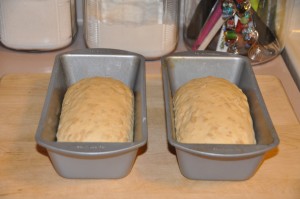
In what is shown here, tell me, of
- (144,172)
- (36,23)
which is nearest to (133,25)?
(36,23)

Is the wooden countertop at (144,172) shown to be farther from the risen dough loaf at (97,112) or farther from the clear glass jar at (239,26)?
the clear glass jar at (239,26)

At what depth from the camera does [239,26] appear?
1.16 meters

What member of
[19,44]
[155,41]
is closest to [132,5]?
[155,41]

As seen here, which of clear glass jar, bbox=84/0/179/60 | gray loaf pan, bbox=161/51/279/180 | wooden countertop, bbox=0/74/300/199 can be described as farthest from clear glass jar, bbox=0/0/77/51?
gray loaf pan, bbox=161/51/279/180

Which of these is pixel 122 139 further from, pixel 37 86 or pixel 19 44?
pixel 19 44

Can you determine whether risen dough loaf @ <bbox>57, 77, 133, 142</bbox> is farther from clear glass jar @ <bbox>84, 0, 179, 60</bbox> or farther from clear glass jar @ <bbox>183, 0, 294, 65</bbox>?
clear glass jar @ <bbox>183, 0, 294, 65</bbox>

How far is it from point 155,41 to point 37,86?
0.30 meters

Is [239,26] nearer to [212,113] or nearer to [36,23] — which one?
[212,113]

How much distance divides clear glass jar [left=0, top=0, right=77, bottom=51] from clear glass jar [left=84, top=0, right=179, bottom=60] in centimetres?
6

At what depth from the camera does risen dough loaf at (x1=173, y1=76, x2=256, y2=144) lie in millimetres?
860

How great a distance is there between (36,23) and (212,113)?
498mm

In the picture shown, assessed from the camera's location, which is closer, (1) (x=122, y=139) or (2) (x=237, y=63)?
(1) (x=122, y=139)

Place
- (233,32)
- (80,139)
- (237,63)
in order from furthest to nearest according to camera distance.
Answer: (233,32)
(237,63)
(80,139)

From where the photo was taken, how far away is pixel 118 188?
0.87m
